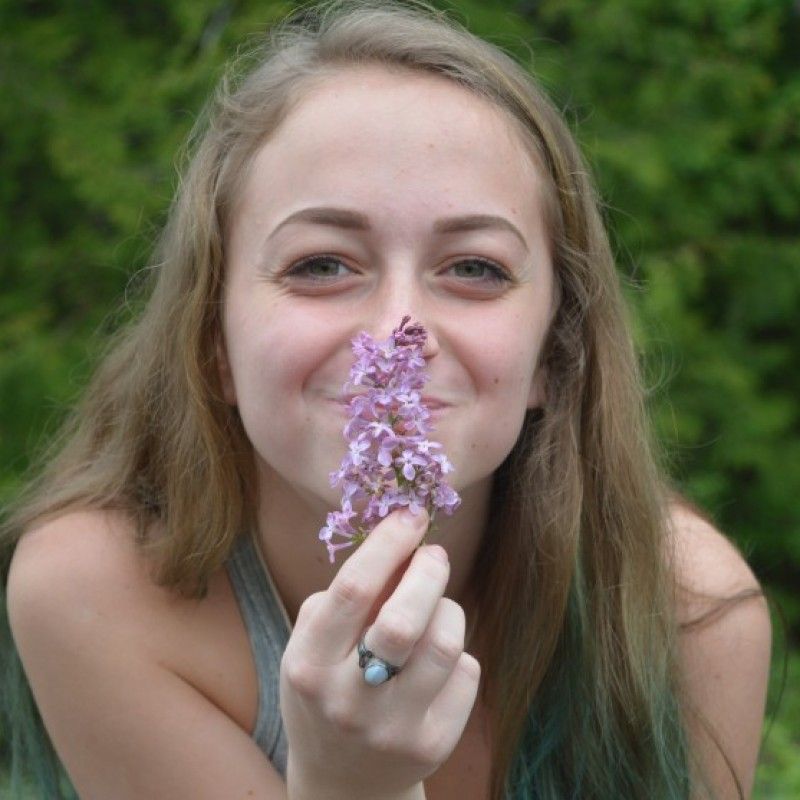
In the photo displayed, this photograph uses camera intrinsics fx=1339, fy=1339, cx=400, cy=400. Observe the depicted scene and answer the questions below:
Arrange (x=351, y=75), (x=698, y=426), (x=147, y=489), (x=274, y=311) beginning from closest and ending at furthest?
(x=274, y=311), (x=351, y=75), (x=147, y=489), (x=698, y=426)

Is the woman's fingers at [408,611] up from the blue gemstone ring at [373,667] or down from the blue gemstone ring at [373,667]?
up

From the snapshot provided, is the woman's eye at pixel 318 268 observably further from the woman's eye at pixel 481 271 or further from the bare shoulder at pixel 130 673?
the bare shoulder at pixel 130 673

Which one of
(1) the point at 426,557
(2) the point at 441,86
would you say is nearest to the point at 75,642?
(1) the point at 426,557

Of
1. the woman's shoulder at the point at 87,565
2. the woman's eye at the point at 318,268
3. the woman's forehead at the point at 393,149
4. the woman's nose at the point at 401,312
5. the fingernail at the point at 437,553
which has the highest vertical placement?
the woman's forehead at the point at 393,149

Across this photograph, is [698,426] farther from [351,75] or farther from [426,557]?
[426,557]

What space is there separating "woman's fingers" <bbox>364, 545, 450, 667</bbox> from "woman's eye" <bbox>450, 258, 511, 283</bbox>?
2.04 feet

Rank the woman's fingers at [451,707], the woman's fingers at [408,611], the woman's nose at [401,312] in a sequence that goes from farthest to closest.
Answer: the woman's nose at [401,312], the woman's fingers at [451,707], the woman's fingers at [408,611]

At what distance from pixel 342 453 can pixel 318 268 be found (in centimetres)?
32

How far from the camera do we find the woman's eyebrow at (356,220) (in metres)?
2.11

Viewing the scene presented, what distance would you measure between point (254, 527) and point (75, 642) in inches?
15.9

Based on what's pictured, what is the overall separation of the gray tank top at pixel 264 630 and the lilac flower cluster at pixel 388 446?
822mm

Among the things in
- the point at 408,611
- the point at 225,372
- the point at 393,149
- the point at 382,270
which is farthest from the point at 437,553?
the point at 225,372

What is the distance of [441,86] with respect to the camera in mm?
2268

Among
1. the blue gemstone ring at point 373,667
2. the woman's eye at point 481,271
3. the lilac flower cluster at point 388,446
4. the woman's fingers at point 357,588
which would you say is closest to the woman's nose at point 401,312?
the woman's eye at point 481,271
